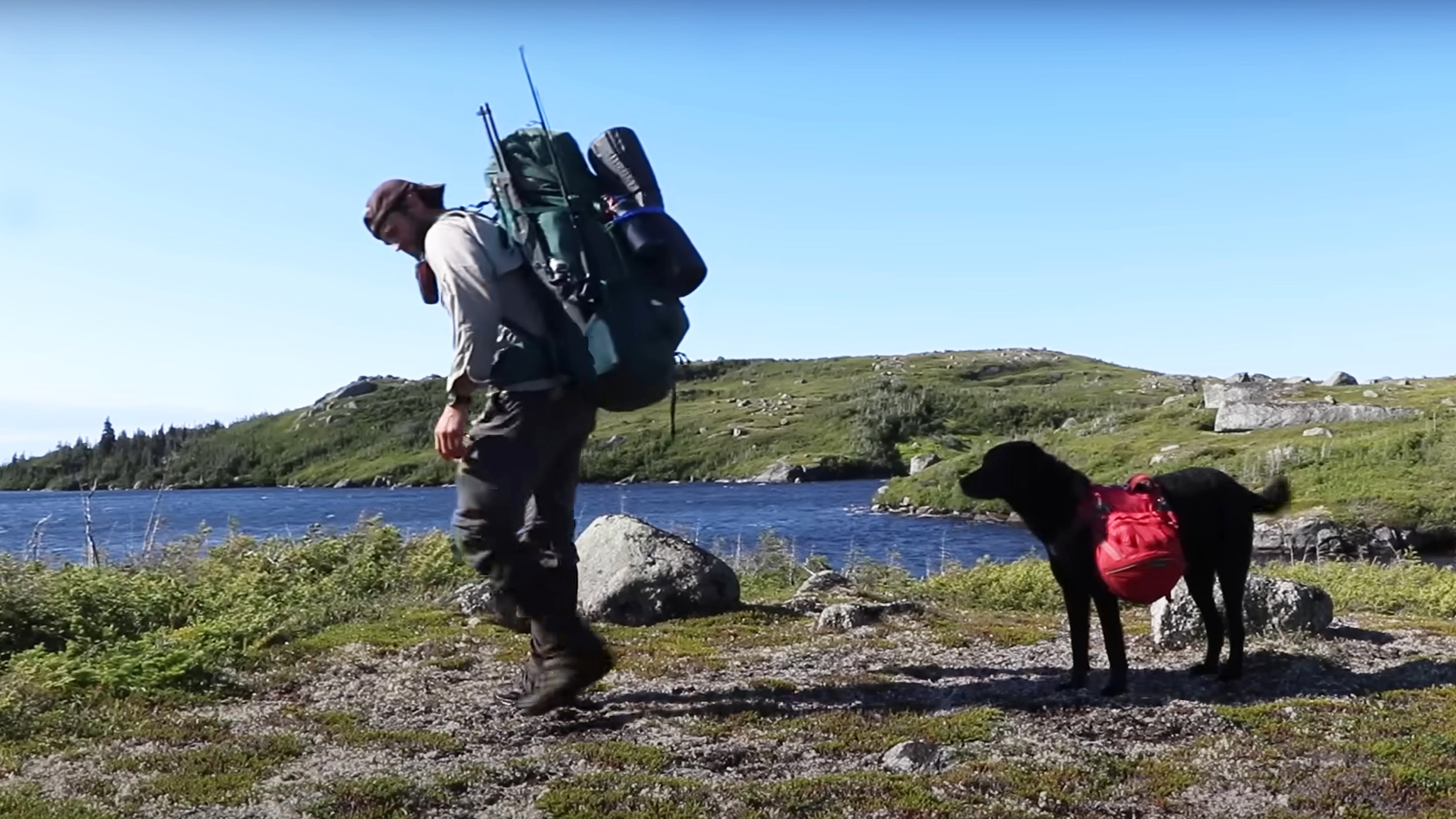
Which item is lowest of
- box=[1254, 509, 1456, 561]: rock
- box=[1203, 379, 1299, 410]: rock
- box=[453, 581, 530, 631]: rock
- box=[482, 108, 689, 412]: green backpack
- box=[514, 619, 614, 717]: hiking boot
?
box=[1254, 509, 1456, 561]: rock

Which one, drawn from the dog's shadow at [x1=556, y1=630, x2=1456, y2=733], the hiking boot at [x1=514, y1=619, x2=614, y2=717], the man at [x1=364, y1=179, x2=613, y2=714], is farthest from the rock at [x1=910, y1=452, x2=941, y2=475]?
the man at [x1=364, y1=179, x2=613, y2=714]

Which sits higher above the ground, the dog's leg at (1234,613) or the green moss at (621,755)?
the dog's leg at (1234,613)

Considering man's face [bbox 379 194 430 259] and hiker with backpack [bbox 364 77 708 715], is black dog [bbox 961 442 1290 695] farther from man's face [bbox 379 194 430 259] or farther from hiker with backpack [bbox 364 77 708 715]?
man's face [bbox 379 194 430 259]

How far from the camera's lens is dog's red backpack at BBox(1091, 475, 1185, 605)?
252 inches

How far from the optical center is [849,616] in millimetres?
9664

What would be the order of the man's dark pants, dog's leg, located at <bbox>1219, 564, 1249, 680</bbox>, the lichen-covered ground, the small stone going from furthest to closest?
the small stone, dog's leg, located at <bbox>1219, 564, 1249, 680</bbox>, the man's dark pants, the lichen-covered ground

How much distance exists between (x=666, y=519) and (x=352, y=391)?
122 m

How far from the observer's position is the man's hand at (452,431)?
527cm

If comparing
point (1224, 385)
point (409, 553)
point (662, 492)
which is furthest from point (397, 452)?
point (409, 553)

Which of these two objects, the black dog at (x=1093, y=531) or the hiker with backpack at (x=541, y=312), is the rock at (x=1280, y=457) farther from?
the hiker with backpack at (x=541, y=312)

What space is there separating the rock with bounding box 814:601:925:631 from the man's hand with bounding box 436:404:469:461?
4.97 meters

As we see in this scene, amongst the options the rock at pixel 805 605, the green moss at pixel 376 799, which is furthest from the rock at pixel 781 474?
the green moss at pixel 376 799

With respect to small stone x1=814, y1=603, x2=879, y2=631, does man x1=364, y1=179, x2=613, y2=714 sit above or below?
above

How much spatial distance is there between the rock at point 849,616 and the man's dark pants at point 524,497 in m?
3.82
